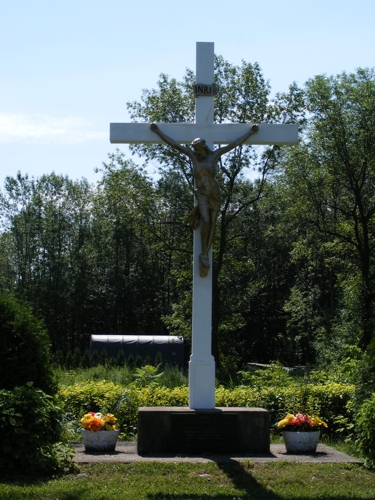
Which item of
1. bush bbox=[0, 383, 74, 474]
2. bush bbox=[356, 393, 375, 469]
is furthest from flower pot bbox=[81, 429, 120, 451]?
bush bbox=[356, 393, 375, 469]

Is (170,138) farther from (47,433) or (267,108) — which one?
(267,108)

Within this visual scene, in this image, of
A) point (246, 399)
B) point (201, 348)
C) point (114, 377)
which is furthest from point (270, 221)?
point (201, 348)

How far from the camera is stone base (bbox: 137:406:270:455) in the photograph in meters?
7.94

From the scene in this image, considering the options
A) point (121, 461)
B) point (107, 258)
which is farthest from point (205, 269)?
point (107, 258)

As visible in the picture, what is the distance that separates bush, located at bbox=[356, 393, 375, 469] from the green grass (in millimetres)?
194

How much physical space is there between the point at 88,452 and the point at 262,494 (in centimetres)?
260

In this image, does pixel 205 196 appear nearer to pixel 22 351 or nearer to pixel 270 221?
pixel 22 351

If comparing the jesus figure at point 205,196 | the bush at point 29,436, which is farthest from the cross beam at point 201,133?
the bush at point 29,436

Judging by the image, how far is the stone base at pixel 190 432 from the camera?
7941 mm

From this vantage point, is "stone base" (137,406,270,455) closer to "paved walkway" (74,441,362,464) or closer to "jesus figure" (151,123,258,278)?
"paved walkway" (74,441,362,464)

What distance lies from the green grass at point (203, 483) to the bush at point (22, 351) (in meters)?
1.31

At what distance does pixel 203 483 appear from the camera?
6.61m

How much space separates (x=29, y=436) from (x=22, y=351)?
114 cm

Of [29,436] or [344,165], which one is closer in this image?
[29,436]
